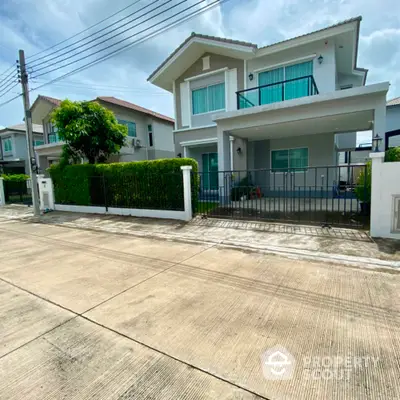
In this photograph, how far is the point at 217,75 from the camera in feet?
44.4

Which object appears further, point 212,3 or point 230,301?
point 212,3

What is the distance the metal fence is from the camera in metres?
9.08

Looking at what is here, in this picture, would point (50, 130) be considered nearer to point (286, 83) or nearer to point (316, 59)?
point (286, 83)

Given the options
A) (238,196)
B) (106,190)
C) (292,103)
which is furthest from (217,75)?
(106,190)

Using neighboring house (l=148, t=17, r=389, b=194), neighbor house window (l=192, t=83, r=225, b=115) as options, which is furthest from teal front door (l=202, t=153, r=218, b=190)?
neighbor house window (l=192, t=83, r=225, b=115)

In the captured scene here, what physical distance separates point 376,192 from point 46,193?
14.1m

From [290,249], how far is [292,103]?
20.2 ft

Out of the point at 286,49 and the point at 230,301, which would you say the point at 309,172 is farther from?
the point at 230,301

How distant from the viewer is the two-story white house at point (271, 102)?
9391mm

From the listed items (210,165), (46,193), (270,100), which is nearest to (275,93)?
(270,100)

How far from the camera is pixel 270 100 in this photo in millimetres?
11883

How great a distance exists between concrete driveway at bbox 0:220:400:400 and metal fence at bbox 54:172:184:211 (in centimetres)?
446

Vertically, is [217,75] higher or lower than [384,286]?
higher

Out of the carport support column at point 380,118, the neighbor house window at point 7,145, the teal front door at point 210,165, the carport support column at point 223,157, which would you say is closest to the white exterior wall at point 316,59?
the carport support column at point 380,118
